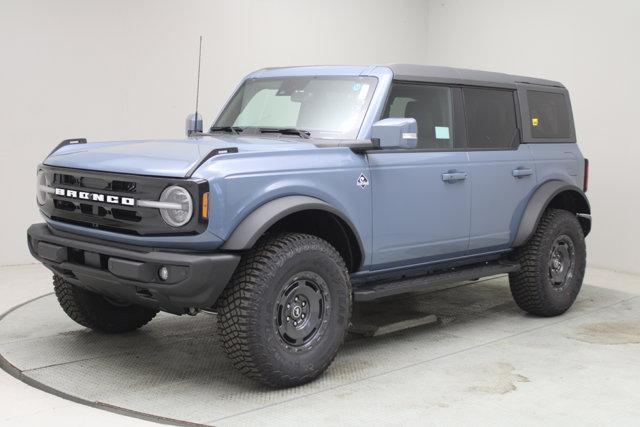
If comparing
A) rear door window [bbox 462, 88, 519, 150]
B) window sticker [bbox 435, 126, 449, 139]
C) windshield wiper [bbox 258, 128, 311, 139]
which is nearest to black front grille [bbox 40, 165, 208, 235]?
windshield wiper [bbox 258, 128, 311, 139]

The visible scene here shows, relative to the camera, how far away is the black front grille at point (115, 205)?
363 centimetres

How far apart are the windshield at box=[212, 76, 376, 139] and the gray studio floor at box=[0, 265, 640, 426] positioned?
4.50 ft

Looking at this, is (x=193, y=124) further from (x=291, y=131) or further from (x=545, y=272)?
(x=545, y=272)

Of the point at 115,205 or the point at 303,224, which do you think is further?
the point at 303,224

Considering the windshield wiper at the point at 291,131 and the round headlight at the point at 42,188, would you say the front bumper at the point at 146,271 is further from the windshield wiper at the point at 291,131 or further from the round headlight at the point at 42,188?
the windshield wiper at the point at 291,131

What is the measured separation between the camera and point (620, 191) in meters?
7.68

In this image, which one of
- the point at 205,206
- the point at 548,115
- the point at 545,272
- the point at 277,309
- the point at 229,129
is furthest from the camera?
the point at 548,115

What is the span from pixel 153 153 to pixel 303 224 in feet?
2.99

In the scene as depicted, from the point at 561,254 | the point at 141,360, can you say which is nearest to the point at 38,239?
the point at 141,360

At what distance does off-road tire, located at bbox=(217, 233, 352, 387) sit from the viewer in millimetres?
3766

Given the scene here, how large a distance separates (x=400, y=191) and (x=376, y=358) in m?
0.99

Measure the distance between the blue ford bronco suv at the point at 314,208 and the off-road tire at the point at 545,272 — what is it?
0.05ft

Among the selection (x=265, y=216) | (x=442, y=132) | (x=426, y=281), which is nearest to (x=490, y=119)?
(x=442, y=132)

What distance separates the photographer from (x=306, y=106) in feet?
15.8
